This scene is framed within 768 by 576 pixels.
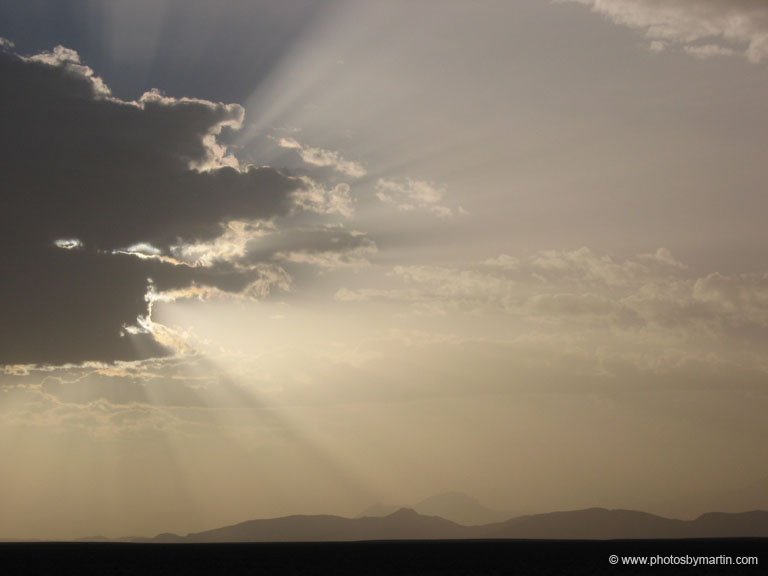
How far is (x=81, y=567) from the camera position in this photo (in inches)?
3059

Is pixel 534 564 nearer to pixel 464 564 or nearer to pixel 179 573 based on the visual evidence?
Answer: pixel 464 564

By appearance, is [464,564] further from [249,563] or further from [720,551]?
[720,551]

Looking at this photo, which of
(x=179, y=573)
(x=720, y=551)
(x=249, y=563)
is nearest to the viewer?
(x=179, y=573)

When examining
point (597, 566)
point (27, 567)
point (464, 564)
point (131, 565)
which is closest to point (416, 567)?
point (464, 564)

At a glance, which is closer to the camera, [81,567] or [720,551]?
[81,567]

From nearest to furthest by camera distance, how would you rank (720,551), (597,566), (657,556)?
(597,566) → (657,556) → (720,551)

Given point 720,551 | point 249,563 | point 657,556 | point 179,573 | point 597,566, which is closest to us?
point 179,573

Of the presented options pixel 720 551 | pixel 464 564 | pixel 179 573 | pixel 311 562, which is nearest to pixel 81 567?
pixel 179 573

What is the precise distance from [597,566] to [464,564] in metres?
14.1

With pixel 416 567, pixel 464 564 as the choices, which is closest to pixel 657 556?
pixel 464 564

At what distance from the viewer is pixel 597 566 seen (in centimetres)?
7719

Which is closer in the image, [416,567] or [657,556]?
[416,567]

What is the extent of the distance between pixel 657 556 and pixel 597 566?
18156 mm

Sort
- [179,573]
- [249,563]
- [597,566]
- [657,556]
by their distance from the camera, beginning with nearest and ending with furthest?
1. [179,573]
2. [597,566]
3. [249,563]
4. [657,556]
